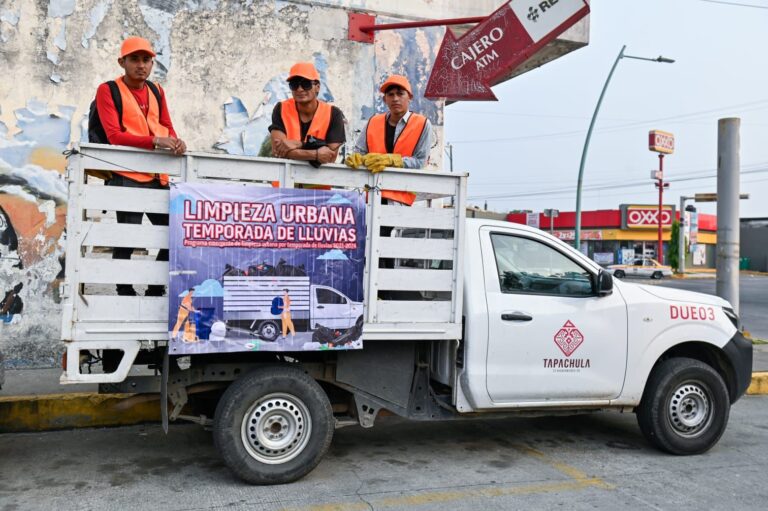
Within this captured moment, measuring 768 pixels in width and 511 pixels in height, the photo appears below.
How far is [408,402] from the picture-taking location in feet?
16.9

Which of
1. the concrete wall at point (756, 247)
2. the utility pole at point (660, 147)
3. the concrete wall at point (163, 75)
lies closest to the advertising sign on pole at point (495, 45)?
the concrete wall at point (163, 75)

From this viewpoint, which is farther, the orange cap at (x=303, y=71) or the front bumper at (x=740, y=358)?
the front bumper at (x=740, y=358)

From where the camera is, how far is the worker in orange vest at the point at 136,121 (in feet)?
14.6

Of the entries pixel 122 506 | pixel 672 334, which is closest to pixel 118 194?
pixel 122 506

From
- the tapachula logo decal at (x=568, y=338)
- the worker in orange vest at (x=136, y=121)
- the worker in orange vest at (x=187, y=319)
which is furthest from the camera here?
the tapachula logo decal at (x=568, y=338)

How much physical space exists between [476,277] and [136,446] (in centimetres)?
309

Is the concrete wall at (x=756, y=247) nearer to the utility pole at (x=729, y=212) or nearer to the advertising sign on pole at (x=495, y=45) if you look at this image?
the utility pole at (x=729, y=212)

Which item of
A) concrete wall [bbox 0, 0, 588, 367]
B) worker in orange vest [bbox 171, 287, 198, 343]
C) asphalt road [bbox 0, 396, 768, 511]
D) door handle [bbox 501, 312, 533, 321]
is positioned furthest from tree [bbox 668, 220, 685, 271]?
worker in orange vest [bbox 171, 287, 198, 343]

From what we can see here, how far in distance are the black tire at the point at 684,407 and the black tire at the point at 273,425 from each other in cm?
262

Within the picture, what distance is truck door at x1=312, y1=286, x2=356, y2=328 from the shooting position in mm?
4656

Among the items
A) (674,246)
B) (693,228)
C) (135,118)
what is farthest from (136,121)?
(693,228)

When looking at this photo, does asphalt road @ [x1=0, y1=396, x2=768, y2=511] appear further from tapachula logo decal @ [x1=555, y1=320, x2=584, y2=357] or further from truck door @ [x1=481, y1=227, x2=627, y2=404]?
tapachula logo decal @ [x1=555, y1=320, x2=584, y2=357]

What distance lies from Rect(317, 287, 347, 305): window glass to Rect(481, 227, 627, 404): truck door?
3.81ft

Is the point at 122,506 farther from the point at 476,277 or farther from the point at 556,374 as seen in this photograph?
the point at 556,374
